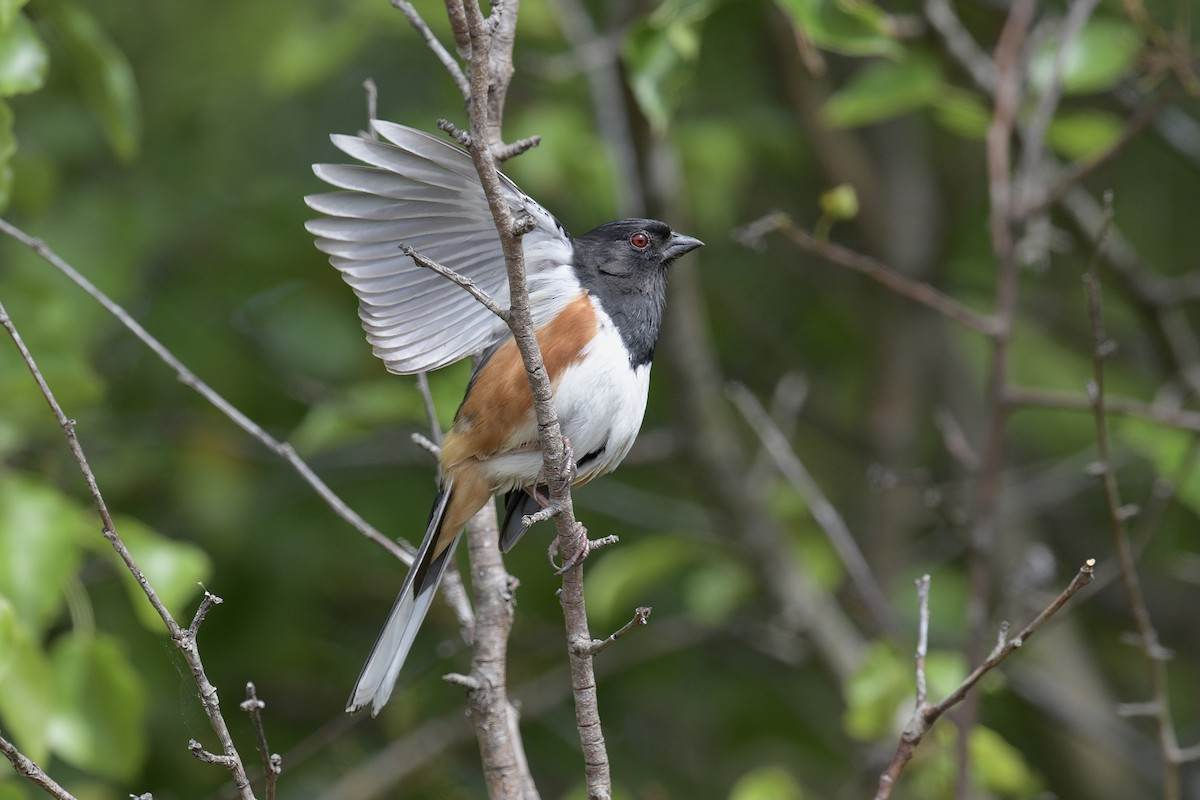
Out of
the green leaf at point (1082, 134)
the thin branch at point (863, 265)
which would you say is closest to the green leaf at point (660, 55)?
the thin branch at point (863, 265)

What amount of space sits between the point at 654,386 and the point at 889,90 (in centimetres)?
200

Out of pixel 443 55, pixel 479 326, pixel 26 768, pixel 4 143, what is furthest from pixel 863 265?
pixel 26 768

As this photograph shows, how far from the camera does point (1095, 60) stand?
3715 mm

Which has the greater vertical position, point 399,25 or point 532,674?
point 399,25

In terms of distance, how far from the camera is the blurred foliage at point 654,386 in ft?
15.0

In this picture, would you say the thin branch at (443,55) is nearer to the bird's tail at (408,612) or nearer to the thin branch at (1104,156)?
the bird's tail at (408,612)

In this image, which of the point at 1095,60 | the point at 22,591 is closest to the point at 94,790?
the point at 22,591

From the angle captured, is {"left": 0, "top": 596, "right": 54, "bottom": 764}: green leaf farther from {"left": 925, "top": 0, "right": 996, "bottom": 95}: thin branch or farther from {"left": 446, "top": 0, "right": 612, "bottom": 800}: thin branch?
{"left": 925, "top": 0, "right": 996, "bottom": 95}: thin branch

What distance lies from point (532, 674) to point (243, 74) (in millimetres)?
3092

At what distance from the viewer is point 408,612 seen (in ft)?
9.21

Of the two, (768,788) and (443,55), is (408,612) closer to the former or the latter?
(768,788)

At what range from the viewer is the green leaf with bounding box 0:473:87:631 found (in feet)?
9.68

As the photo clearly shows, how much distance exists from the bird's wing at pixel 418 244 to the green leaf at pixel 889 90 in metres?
1.38

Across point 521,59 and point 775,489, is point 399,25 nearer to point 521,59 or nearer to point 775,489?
point 521,59
